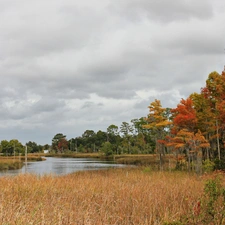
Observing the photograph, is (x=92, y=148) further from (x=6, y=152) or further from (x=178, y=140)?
(x=178, y=140)

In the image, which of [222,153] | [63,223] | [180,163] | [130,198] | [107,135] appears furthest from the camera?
[107,135]

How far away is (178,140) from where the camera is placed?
26.6 meters

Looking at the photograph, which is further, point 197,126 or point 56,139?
point 56,139

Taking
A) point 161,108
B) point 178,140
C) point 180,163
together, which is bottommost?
point 180,163

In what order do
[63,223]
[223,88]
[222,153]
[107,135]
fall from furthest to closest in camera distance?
[107,135] < [222,153] < [223,88] < [63,223]

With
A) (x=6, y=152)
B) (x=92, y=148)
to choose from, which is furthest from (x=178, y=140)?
(x=92, y=148)

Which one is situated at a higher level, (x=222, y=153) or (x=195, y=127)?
(x=195, y=127)

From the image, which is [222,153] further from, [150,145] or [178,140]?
[150,145]

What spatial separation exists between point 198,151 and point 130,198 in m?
16.7

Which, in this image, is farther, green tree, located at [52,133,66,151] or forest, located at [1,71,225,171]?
green tree, located at [52,133,66,151]

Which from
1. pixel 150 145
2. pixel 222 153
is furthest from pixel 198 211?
pixel 150 145

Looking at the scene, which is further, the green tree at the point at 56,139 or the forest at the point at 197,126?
the green tree at the point at 56,139

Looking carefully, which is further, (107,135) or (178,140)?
(107,135)

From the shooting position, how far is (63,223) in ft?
16.8
